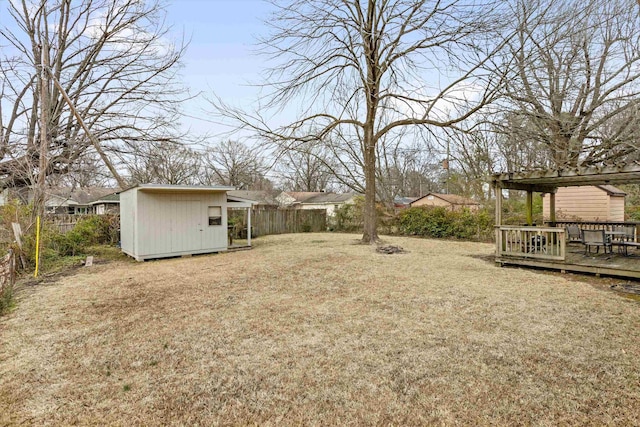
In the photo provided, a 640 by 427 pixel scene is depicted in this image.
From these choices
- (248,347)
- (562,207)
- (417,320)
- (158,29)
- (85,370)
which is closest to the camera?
(85,370)

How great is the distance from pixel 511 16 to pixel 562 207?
10482mm

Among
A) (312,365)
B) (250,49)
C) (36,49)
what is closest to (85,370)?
(312,365)

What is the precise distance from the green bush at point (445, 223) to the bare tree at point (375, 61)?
18.3ft

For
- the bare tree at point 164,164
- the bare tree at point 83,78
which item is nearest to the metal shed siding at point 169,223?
the bare tree at point 164,164

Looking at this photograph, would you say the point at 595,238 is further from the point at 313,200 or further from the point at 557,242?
the point at 313,200

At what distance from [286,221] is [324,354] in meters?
15.2

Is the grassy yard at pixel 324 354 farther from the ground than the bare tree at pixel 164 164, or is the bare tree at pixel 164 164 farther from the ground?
the bare tree at pixel 164 164

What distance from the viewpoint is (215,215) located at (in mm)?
11336

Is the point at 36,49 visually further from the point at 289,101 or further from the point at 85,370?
the point at 85,370

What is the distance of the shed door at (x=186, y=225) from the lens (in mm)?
10391

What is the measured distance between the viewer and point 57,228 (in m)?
11.0

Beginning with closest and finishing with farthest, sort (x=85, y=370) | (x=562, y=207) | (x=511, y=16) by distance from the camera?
(x=85, y=370) < (x=511, y=16) < (x=562, y=207)

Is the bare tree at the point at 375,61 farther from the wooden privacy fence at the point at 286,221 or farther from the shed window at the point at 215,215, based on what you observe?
the wooden privacy fence at the point at 286,221

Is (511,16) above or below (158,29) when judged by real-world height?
below
